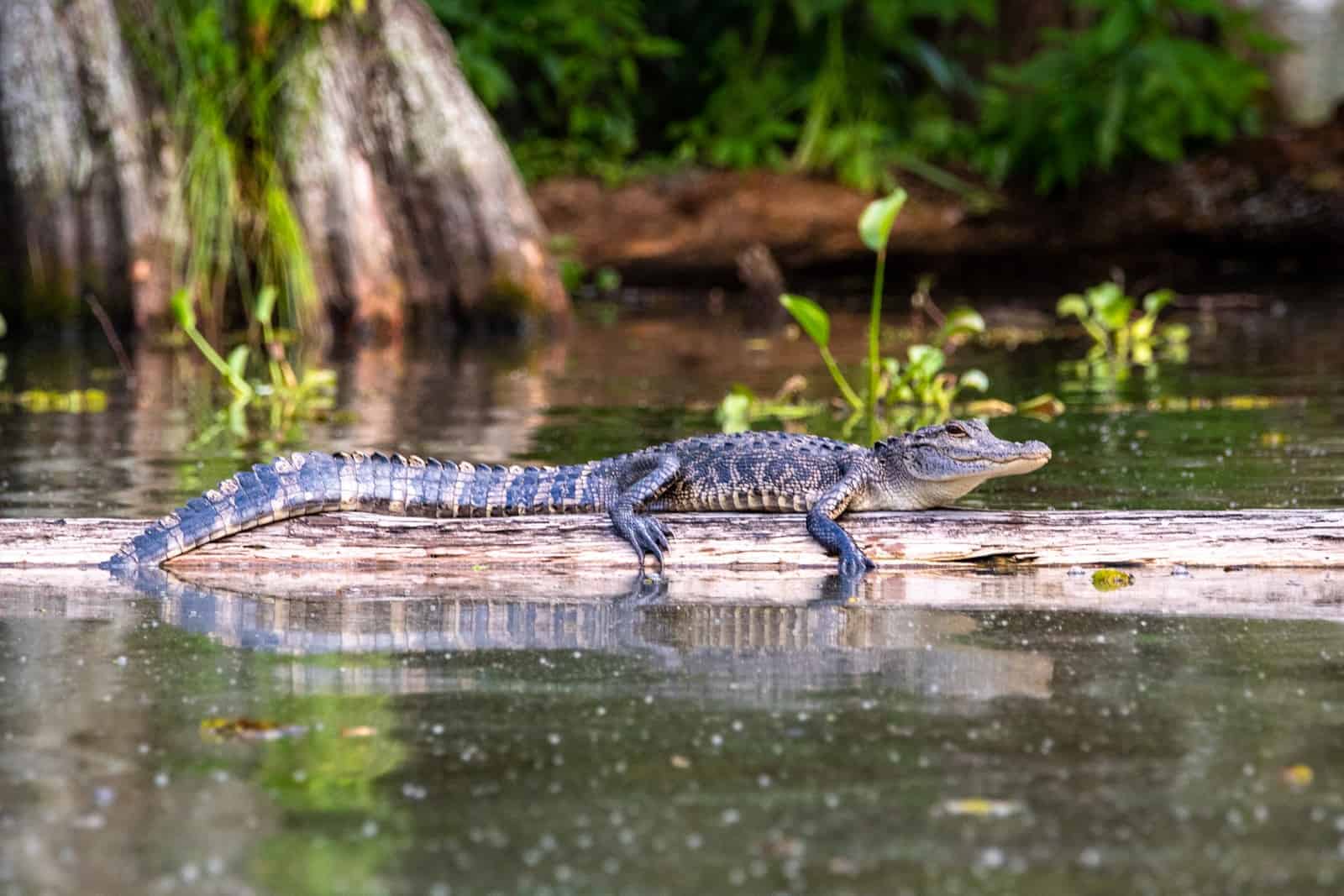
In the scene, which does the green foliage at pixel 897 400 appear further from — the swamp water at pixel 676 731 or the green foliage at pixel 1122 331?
the swamp water at pixel 676 731

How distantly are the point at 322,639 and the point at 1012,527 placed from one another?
91.3 inches

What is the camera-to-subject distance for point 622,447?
9.29m

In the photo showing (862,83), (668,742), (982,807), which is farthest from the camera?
(862,83)

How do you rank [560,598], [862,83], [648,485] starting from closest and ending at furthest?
[560,598] → [648,485] → [862,83]

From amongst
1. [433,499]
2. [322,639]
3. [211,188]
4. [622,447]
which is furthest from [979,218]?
[322,639]

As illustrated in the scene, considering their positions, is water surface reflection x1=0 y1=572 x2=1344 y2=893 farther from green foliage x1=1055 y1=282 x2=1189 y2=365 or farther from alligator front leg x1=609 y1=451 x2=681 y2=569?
green foliage x1=1055 y1=282 x2=1189 y2=365

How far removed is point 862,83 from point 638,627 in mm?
18180

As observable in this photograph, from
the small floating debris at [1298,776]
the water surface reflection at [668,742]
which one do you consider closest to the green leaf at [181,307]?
the water surface reflection at [668,742]

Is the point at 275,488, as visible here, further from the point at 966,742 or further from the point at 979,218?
the point at 979,218

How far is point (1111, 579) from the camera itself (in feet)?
19.5

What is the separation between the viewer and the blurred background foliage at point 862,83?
68.0 feet

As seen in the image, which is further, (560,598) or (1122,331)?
(1122,331)

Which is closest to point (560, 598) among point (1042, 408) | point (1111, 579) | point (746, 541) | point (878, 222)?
point (746, 541)

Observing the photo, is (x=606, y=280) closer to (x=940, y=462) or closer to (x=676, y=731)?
(x=940, y=462)
